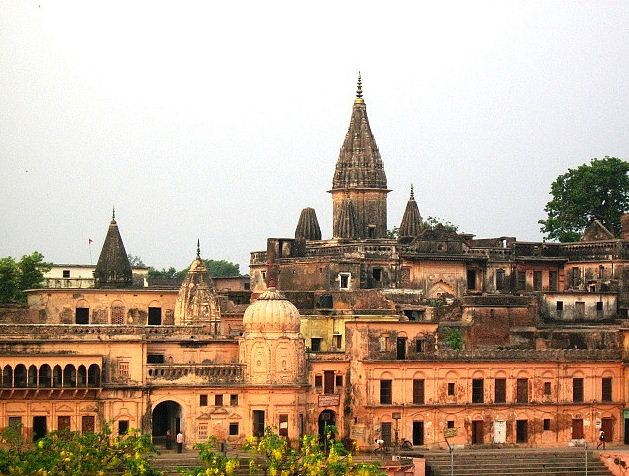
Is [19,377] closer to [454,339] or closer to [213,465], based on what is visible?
[213,465]

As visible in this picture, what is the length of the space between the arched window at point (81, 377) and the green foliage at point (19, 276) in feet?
72.2

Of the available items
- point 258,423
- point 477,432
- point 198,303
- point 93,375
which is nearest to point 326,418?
point 258,423

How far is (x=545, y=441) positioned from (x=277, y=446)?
17.2 metres

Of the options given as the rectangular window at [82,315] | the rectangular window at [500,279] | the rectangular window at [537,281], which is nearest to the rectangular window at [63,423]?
the rectangular window at [82,315]

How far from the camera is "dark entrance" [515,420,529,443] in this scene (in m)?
82.2

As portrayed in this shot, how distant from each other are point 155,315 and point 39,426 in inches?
519

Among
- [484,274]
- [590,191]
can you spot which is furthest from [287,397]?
[590,191]

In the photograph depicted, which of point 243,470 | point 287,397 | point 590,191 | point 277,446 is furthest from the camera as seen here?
point 590,191

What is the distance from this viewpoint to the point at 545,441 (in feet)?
271

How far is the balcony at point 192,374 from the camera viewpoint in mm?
78000

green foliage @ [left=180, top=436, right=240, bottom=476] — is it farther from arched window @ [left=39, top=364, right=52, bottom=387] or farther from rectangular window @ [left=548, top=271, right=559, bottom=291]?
rectangular window @ [left=548, top=271, right=559, bottom=291]

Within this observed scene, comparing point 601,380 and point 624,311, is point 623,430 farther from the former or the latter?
point 624,311

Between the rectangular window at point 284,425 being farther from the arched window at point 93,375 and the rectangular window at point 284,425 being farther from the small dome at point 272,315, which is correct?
the arched window at point 93,375

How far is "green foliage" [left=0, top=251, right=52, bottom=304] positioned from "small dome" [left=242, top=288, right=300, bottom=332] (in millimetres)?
21186
